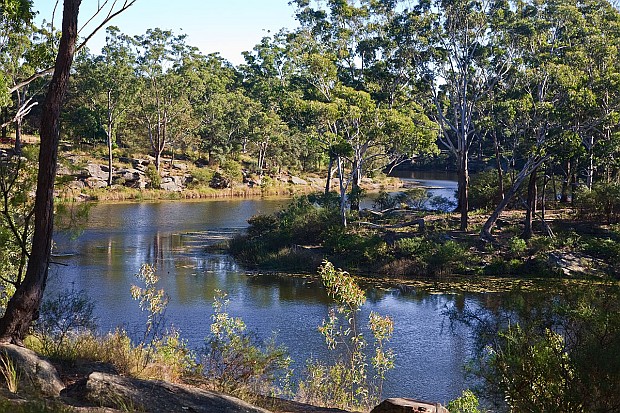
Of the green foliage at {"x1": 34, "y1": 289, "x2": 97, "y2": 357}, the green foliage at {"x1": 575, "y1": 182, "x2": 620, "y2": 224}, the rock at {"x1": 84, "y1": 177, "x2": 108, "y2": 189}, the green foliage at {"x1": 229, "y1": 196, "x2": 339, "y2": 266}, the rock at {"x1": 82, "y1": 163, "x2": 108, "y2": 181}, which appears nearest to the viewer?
the green foliage at {"x1": 34, "y1": 289, "x2": 97, "y2": 357}

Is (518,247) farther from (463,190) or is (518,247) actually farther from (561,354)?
(561,354)

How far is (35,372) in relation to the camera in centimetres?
764

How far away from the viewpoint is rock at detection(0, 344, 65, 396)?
7445mm

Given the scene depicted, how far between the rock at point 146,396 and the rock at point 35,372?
0.94 feet

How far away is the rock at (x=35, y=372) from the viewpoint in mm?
7445

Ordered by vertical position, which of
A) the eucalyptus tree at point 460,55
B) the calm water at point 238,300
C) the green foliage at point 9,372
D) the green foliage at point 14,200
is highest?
the eucalyptus tree at point 460,55

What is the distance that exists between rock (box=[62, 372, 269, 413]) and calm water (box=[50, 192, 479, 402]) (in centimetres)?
624

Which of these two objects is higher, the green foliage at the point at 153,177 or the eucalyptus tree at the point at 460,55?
the eucalyptus tree at the point at 460,55

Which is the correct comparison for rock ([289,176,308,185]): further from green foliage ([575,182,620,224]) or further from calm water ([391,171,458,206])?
green foliage ([575,182,620,224])

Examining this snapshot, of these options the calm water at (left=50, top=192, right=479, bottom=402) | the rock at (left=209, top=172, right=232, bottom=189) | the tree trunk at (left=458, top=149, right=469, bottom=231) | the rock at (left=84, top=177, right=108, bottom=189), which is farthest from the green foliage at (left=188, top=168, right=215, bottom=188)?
the tree trunk at (left=458, top=149, right=469, bottom=231)

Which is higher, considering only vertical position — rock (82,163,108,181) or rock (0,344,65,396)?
rock (82,163,108,181)

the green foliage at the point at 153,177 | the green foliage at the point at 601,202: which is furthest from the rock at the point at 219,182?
the green foliage at the point at 601,202

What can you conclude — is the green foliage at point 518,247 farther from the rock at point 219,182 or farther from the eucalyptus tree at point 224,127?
the eucalyptus tree at point 224,127

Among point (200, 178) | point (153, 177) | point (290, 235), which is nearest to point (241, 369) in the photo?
point (290, 235)
